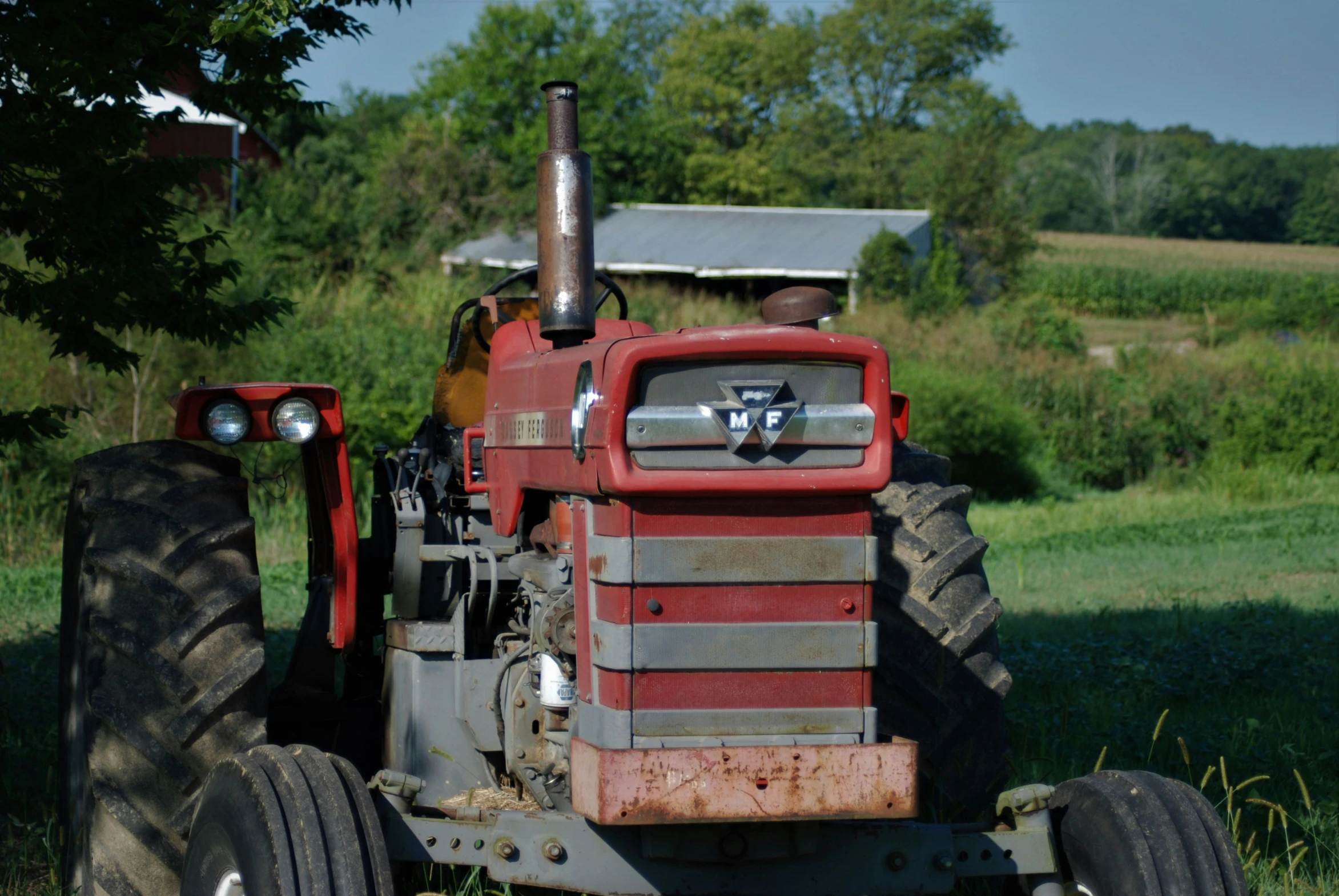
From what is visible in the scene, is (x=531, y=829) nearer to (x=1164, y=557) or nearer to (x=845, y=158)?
(x=1164, y=557)

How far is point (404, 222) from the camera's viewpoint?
33.2m

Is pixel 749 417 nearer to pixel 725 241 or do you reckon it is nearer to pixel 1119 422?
pixel 1119 422

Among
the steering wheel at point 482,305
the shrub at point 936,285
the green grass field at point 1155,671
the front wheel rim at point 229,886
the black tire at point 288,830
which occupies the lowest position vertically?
the green grass field at point 1155,671

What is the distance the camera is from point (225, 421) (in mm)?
3844

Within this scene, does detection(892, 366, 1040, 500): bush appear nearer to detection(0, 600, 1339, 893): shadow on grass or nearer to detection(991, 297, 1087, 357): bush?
detection(991, 297, 1087, 357): bush

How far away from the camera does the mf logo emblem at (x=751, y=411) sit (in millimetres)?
2947

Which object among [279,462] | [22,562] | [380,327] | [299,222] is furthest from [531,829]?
[299,222]

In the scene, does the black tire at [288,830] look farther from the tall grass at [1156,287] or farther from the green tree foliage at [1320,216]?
the green tree foliage at [1320,216]

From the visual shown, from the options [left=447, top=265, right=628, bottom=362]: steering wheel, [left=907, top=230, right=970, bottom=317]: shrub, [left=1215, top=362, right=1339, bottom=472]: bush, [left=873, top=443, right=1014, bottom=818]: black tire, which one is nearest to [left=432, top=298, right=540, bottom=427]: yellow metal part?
[left=447, top=265, right=628, bottom=362]: steering wheel

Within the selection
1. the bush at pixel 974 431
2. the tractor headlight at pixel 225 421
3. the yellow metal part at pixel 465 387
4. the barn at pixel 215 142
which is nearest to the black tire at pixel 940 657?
the yellow metal part at pixel 465 387

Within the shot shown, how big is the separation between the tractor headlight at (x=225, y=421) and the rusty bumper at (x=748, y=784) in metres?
1.49

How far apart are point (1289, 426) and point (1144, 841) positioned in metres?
19.3

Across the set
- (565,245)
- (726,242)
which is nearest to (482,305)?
(565,245)

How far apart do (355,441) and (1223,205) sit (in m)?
64.9
